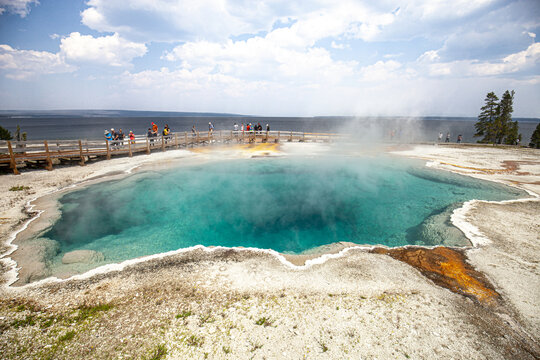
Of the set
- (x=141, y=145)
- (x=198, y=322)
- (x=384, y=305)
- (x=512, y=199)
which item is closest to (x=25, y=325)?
(x=198, y=322)

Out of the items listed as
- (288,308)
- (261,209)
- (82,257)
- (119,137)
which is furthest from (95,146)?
(288,308)

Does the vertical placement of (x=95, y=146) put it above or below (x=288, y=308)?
above

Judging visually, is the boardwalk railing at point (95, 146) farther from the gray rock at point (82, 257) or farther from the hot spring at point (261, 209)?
the gray rock at point (82, 257)

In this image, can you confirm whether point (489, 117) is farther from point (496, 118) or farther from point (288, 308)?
point (288, 308)

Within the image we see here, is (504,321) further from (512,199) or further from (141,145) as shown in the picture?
(141,145)

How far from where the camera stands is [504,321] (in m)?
4.57

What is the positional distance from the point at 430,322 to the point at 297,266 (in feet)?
9.76

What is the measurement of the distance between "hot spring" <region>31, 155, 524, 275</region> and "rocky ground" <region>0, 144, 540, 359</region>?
5.37ft

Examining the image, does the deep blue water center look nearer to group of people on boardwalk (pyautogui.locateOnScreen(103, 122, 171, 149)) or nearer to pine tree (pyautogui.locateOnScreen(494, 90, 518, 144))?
group of people on boardwalk (pyautogui.locateOnScreen(103, 122, 171, 149))

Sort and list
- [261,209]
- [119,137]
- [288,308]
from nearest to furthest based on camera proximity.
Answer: [288,308] → [261,209] → [119,137]

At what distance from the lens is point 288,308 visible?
4.88 m

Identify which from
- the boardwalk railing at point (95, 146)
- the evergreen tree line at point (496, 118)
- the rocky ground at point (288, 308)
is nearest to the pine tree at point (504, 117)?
the evergreen tree line at point (496, 118)

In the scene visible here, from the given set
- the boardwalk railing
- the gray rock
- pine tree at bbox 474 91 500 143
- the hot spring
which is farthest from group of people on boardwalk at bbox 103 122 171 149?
pine tree at bbox 474 91 500 143

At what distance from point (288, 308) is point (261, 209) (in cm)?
754
